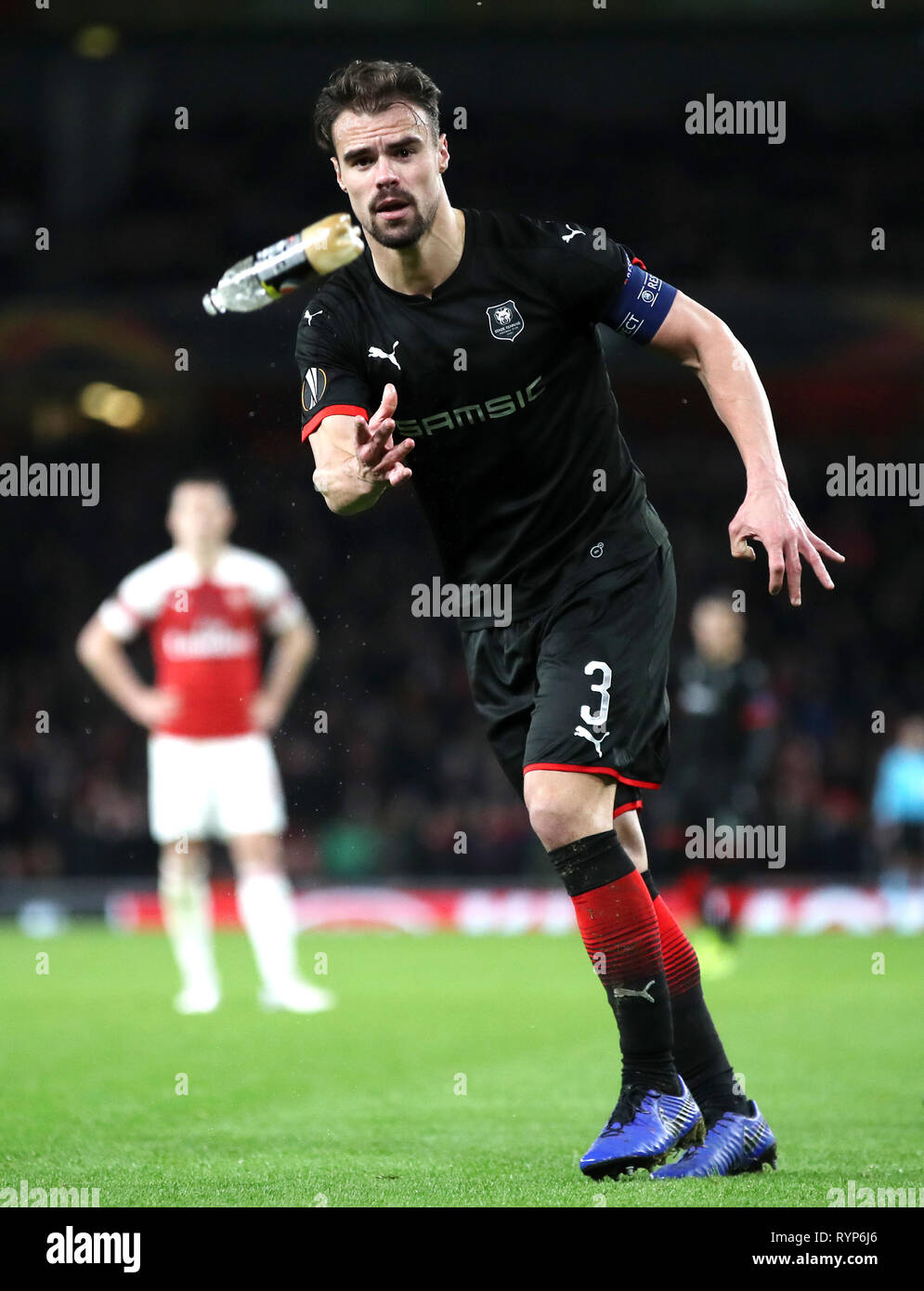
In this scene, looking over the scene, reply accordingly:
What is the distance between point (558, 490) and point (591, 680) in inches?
18.6

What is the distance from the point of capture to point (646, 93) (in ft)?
69.1

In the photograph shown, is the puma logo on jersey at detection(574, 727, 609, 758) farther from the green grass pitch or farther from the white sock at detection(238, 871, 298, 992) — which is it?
the white sock at detection(238, 871, 298, 992)

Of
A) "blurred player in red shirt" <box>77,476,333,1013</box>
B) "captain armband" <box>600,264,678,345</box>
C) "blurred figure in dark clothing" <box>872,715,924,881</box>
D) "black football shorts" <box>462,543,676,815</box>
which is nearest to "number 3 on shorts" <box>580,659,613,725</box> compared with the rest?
"black football shorts" <box>462,543,676,815</box>

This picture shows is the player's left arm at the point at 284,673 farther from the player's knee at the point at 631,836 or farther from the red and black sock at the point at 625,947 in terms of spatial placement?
the red and black sock at the point at 625,947

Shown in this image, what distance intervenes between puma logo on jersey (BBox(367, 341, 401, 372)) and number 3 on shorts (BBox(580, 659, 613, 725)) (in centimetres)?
81

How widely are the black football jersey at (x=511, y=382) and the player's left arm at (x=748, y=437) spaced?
8cm

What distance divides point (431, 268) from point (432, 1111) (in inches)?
95.0

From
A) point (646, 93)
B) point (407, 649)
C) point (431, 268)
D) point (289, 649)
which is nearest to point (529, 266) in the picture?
point (431, 268)

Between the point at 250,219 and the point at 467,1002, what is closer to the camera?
the point at 467,1002

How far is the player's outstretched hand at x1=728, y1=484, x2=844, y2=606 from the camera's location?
356cm

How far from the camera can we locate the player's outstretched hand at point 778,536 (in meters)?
3.56

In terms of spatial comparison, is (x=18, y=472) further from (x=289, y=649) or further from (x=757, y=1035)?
(x=757, y=1035)

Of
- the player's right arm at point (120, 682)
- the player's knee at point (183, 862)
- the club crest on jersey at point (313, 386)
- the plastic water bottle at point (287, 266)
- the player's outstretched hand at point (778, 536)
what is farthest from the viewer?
the player's right arm at point (120, 682)

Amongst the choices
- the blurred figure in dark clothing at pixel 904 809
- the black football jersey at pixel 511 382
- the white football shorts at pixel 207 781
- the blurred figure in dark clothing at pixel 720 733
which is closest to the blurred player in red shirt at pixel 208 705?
the white football shorts at pixel 207 781
